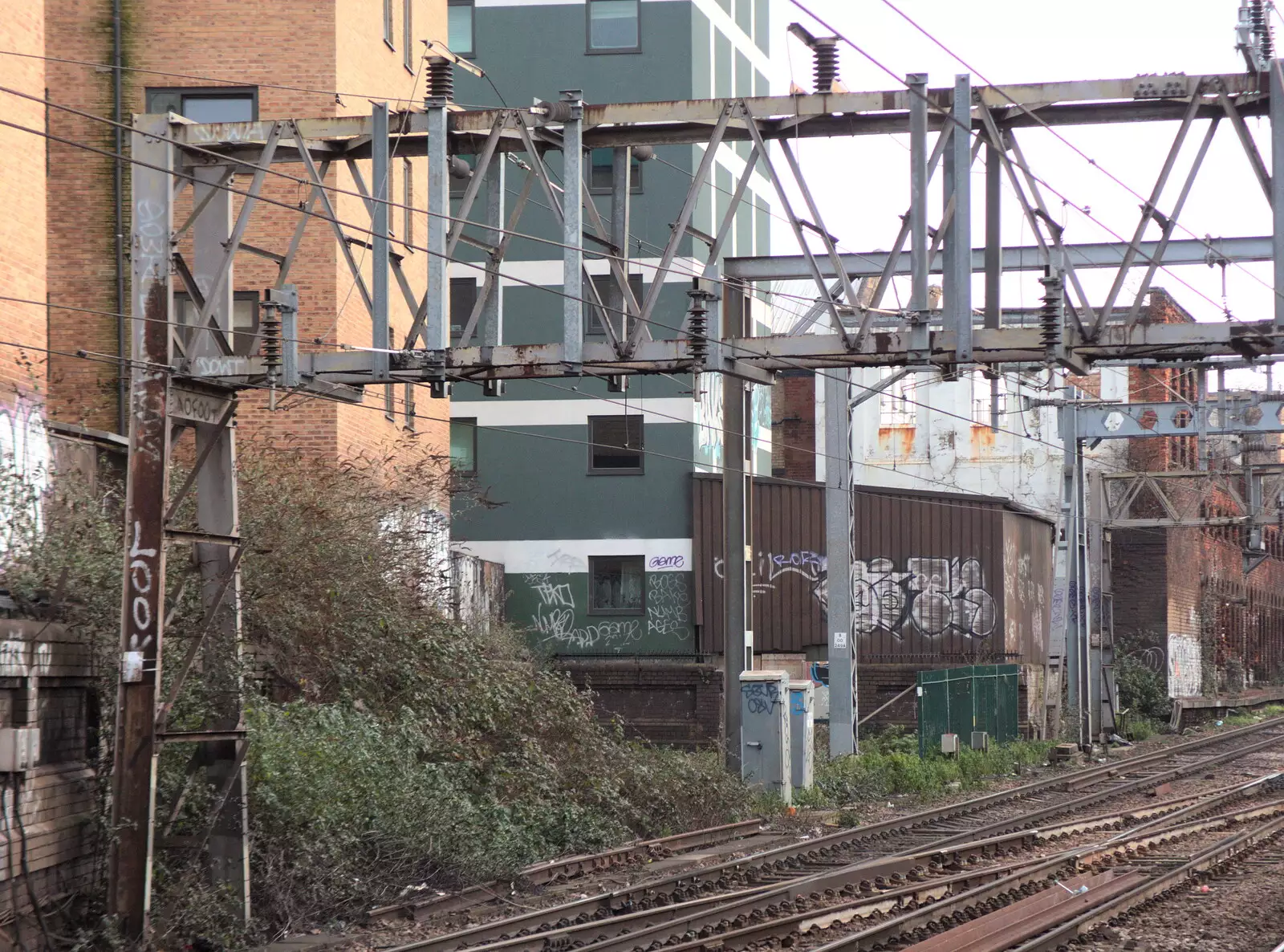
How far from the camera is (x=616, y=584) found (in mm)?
36156

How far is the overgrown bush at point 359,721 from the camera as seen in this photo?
12.8 meters

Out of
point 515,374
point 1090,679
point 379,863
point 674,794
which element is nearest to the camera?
point 515,374

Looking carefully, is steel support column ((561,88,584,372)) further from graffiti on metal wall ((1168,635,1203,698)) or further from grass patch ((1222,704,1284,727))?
graffiti on metal wall ((1168,635,1203,698))

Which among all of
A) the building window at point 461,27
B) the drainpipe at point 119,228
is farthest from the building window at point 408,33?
the building window at point 461,27

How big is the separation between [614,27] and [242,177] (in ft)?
53.7

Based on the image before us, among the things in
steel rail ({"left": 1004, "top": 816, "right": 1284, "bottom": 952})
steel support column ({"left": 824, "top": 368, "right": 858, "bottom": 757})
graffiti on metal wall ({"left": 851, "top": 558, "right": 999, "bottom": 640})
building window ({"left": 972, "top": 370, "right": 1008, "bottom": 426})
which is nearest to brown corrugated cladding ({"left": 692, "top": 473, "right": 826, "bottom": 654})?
graffiti on metal wall ({"left": 851, "top": 558, "right": 999, "bottom": 640})

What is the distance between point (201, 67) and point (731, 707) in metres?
12.1

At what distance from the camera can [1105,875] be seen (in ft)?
48.8

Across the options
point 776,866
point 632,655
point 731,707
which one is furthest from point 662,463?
point 776,866

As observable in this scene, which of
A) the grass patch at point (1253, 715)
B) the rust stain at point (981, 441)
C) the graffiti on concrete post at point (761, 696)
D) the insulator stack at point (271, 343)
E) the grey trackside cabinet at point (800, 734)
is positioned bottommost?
the grass patch at point (1253, 715)

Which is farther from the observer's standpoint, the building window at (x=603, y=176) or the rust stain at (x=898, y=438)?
the rust stain at (x=898, y=438)

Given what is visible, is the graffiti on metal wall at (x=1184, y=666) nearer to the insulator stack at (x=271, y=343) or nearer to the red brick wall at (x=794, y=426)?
the red brick wall at (x=794, y=426)

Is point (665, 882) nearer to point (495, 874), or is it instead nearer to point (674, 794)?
point (495, 874)

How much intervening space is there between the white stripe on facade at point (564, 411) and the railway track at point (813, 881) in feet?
49.1
